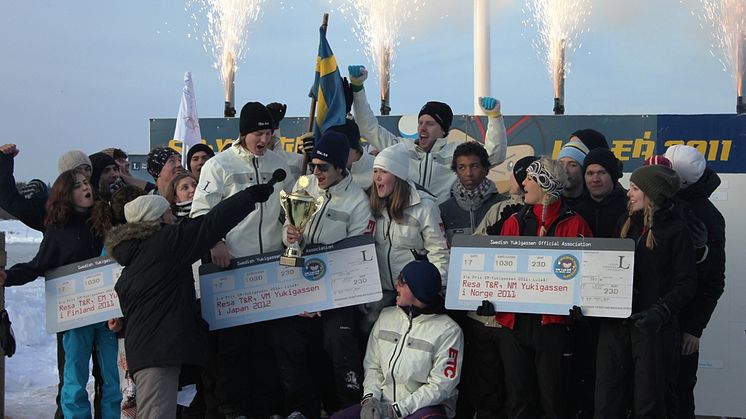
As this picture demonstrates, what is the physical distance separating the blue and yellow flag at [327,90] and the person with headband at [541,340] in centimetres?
171

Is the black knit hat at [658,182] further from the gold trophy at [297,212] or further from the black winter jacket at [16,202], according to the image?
the black winter jacket at [16,202]

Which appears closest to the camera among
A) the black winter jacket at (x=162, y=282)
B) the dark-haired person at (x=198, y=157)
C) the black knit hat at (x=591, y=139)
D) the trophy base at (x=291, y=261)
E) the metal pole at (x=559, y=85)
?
the black winter jacket at (x=162, y=282)

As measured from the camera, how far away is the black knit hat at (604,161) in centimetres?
533

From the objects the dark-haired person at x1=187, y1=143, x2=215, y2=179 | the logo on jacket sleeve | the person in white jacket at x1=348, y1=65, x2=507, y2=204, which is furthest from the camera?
the dark-haired person at x1=187, y1=143, x2=215, y2=179

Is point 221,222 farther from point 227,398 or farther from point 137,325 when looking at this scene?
point 227,398

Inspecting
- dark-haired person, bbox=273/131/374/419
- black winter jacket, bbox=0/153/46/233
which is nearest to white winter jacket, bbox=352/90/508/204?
dark-haired person, bbox=273/131/374/419

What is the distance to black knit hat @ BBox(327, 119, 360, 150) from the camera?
19.7ft

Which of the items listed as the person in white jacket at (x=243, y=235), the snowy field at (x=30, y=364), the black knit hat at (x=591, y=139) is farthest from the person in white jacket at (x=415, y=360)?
the snowy field at (x=30, y=364)

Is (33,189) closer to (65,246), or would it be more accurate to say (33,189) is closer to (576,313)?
(65,246)

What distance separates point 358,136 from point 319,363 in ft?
5.78

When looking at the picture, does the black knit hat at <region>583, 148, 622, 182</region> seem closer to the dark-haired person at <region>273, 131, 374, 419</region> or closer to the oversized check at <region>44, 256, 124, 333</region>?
the dark-haired person at <region>273, 131, 374, 419</region>

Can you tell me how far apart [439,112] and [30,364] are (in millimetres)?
6743

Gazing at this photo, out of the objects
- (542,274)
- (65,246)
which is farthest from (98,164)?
(542,274)

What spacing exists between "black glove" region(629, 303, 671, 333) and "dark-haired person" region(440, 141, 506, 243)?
54.8 inches
